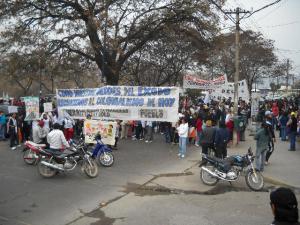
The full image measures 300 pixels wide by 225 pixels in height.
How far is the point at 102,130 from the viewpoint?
17.3m

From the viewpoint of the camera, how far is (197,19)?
26.8 metres

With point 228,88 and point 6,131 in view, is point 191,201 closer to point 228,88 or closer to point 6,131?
point 6,131

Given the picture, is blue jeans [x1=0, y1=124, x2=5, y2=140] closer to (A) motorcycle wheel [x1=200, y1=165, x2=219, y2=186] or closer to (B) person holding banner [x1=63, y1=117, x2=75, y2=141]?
(B) person holding banner [x1=63, y1=117, x2=75, y2=141]

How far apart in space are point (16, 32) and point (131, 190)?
17161mm

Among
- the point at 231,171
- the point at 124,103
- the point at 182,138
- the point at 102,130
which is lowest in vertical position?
the point at 231,171

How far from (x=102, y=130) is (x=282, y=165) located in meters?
6.49

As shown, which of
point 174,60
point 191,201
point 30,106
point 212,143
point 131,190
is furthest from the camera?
point 174,60

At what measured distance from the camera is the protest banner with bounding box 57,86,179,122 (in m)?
18.5

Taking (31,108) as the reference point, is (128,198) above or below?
below

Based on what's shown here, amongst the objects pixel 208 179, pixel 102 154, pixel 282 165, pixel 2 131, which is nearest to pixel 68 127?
pixel 2 131

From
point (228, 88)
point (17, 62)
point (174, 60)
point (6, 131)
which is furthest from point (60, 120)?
point (174, 60)

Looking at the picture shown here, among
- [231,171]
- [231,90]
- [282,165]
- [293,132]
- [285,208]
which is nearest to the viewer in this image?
[285,208]

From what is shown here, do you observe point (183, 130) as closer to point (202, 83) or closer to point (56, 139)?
point (56, 139)

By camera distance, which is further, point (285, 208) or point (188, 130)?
point (188, 130)
